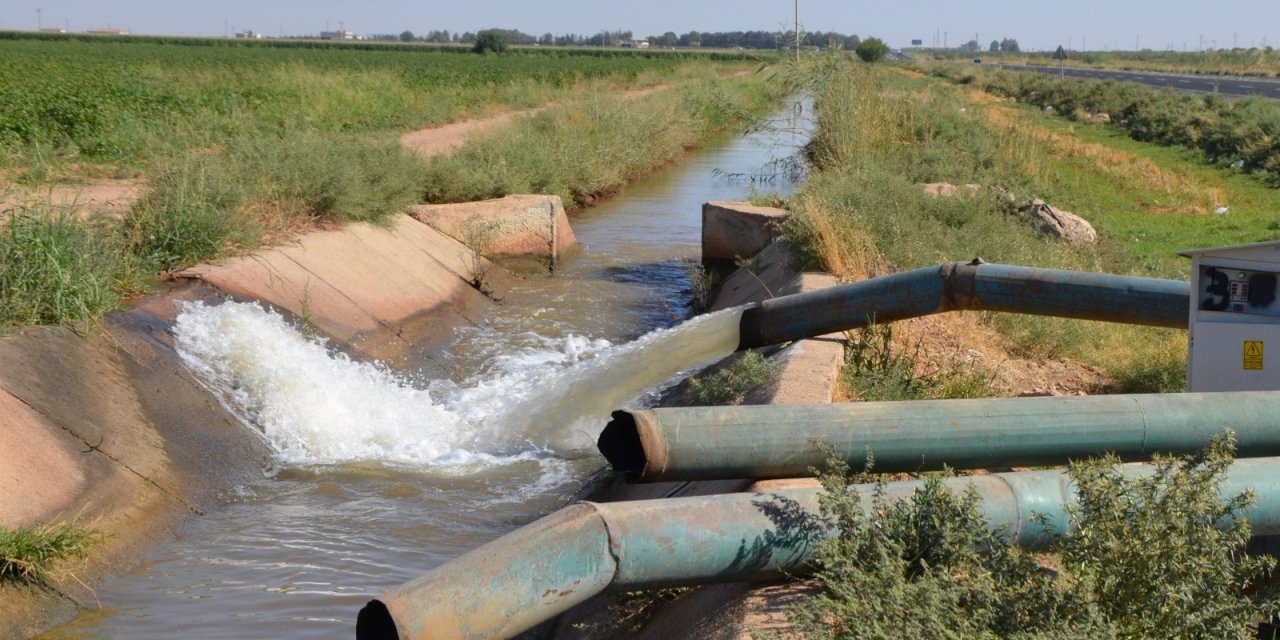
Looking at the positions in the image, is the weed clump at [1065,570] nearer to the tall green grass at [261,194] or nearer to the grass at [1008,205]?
the grass at [1008,205]

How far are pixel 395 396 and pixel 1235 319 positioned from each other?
19.0ft

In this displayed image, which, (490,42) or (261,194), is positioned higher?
(490,42)

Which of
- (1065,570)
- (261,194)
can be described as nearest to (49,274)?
(261,194)

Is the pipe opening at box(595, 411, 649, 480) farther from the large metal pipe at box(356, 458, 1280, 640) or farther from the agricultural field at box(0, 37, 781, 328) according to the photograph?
the agricultural field at box(0, 37, 781, 328)

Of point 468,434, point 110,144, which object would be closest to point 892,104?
point 110,144

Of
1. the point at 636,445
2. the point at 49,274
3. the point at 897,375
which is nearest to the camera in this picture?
the point at 636,445

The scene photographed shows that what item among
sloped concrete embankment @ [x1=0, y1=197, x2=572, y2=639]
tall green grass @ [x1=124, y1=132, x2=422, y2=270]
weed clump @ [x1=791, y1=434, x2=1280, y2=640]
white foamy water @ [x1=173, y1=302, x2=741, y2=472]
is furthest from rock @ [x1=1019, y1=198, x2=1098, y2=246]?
weed clump @ [x1=791, y1=434, x2=1280, y2=640]

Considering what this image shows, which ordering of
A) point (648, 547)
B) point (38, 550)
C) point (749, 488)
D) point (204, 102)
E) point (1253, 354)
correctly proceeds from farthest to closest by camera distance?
point (204, 102) < point (1253, 354) < point (38, 550) < point (749, 488) < point (648, 547)

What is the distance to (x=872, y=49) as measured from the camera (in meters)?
90.7

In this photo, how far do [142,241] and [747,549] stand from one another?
726cm

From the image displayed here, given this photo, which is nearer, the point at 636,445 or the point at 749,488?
the point at 636,445

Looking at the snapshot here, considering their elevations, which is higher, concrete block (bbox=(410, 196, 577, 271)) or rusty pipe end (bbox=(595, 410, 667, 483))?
rusty pipe end (bbox=(595, 410, 667, 483))

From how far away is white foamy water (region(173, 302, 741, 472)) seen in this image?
8.22 m

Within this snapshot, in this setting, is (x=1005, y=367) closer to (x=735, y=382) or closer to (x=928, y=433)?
(x=735, y=382)
